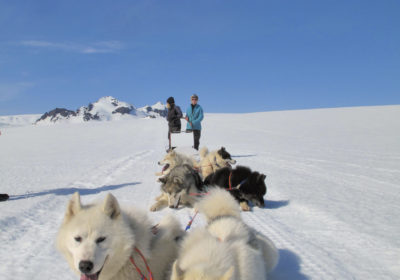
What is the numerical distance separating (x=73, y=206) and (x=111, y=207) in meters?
0.29

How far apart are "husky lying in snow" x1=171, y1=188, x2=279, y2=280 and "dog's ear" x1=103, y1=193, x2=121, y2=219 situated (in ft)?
1.87

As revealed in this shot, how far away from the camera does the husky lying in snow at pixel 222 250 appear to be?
63.2 inches

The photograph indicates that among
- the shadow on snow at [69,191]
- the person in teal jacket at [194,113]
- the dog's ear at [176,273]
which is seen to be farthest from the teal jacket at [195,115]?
the dog's ear at [176,273]

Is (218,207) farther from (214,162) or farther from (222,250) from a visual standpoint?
(214,162)

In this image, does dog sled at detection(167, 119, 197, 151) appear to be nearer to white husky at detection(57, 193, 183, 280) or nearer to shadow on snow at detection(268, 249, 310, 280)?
shadow on snow at detection(268, 249, 310, 280)

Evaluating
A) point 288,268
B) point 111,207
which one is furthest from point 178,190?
point 111,207

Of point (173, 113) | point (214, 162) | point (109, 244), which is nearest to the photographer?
point (109, 244)

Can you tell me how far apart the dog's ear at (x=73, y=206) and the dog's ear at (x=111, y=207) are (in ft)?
0.68

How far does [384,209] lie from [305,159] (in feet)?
20.0

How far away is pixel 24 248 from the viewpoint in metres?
2.96

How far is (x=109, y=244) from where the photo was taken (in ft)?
6.00

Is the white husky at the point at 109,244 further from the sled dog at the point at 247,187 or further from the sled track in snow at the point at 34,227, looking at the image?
the sled dog at the point at 247,187

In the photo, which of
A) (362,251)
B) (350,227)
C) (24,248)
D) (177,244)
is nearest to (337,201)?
(350,227)

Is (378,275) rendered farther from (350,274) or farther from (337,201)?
(337,201)
